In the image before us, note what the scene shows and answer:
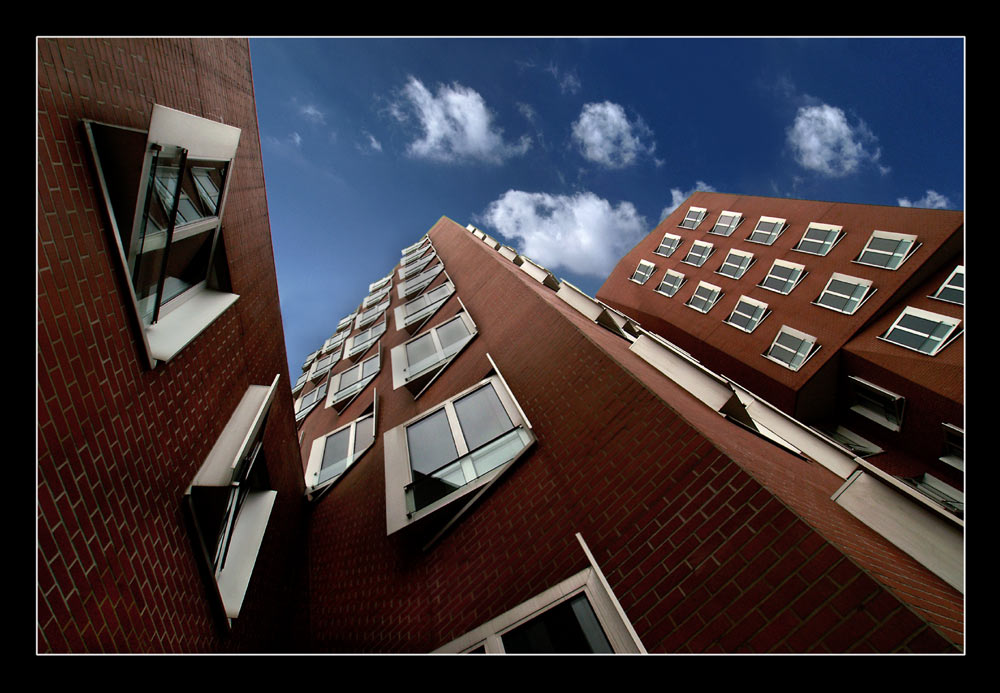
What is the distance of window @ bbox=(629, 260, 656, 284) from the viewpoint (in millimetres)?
27095

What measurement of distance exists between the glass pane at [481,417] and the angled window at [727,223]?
23.0 meters

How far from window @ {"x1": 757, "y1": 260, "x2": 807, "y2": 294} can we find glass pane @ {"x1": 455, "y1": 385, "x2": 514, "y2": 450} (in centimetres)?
1859

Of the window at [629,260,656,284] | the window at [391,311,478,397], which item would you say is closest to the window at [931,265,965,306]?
the window at [629,260,656,284]

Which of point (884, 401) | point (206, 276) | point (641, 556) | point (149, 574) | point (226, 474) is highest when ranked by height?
point (884, 401)

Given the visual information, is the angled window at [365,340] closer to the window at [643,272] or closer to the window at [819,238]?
the window at [643,272]

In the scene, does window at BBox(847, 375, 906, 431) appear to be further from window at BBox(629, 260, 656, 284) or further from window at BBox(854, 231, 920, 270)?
window at BBox(629, 260, 656, 284)

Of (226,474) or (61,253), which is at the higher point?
(61,253)

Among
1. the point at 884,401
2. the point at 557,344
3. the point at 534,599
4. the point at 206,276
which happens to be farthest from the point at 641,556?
the point at 884,401

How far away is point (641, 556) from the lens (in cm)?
373

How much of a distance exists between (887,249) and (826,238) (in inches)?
112

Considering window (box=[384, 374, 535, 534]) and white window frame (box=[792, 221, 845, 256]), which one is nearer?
window (box=[384, 374, 535, 534])
